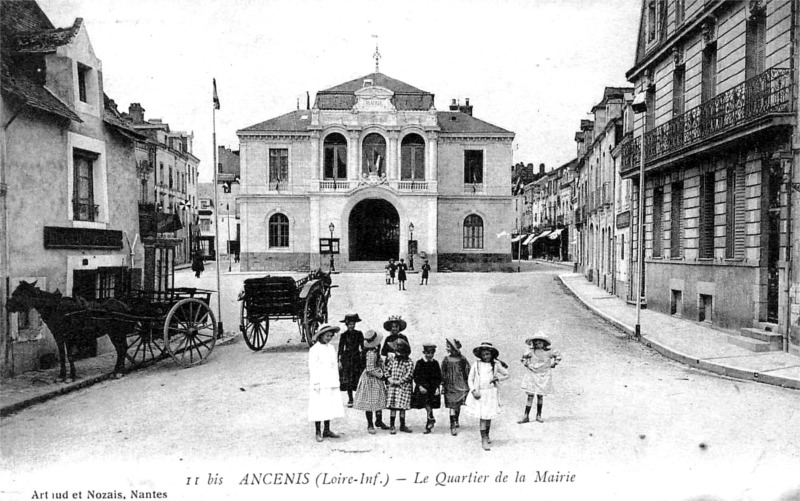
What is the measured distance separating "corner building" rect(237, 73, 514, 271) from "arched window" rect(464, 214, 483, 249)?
0.23ft

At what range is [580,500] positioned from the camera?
5.81 metres

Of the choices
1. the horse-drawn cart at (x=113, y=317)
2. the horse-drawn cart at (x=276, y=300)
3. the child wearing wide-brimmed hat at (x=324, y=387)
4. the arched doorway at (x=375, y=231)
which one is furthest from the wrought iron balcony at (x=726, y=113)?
the arched doorway at (x=375, y=231)

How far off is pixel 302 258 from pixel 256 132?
8803 mm

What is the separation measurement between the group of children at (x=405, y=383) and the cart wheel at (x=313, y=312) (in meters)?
5.34

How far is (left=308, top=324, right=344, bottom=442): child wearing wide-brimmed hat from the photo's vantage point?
6.63 m

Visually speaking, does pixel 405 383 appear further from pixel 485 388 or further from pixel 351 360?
pixel 351 360

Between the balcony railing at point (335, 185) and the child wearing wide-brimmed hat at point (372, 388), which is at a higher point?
the balcony railing at point (335, 185)

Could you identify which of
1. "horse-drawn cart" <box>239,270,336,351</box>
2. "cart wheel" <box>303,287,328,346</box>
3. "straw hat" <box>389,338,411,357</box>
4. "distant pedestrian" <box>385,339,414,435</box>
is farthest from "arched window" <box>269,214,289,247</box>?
"distant pedestrian" <box>385,339,414,435</box>

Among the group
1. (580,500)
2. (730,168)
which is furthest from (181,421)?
(730,168)

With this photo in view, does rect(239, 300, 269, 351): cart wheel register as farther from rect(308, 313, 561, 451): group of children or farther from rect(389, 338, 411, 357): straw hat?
rect(389, 338, 411, 357): straw hat

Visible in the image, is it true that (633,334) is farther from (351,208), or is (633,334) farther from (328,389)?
(351,208)

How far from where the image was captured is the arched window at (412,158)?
39812 mm

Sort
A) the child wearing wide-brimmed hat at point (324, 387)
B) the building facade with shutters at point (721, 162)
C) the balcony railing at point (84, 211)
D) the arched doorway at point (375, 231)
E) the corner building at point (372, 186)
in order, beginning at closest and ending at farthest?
the child wearing wide-brimmed hat at point (324, 387), the balcony railing at point (84, 211), the building facade with shutters at point (721, 162), the corner building at point (372, 186), the arched doorway at point (375, 231)

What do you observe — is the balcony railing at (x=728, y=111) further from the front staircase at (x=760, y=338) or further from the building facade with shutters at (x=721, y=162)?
the front staircase at (x=760, y=338)
